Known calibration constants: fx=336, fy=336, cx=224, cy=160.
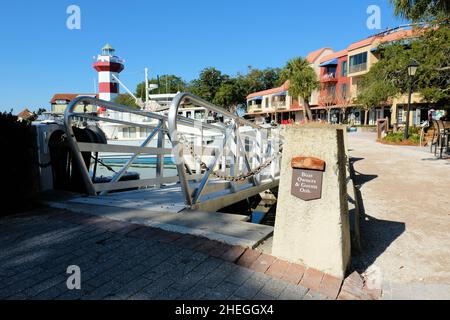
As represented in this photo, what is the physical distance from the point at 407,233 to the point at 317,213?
6.21 ft

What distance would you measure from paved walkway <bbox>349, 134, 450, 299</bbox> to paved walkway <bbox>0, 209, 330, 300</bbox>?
77 centimetres

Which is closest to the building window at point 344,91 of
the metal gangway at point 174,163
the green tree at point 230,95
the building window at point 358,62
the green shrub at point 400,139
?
the building window at point 358,62

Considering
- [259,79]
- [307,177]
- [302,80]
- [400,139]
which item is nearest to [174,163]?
[307,177]

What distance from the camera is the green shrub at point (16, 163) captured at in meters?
4.47

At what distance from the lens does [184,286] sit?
2.59m

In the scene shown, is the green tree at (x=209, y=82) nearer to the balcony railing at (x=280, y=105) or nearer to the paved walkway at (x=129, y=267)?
the balcony railing at (x=280, y=105)

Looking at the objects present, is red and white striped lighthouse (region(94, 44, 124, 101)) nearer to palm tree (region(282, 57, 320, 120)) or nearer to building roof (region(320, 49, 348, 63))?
palm tree (region(282, 57, 320, 120))

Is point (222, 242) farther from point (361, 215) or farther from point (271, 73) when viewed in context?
point (271, 73)

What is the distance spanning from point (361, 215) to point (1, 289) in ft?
14.3

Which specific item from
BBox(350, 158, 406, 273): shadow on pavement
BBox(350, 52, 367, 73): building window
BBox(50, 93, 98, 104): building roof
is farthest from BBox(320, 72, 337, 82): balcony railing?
BBox(50, 93, 98, 104): building roof

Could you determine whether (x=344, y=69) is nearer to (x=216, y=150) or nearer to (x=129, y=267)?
(x=216, y=150)

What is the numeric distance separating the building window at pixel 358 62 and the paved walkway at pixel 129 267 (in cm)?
4041

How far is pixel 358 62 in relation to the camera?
40.0m
